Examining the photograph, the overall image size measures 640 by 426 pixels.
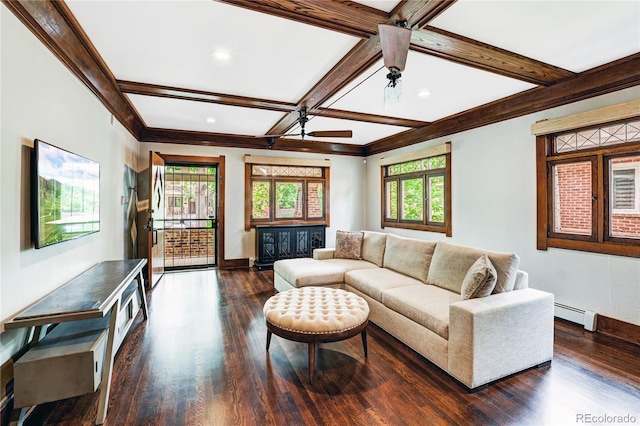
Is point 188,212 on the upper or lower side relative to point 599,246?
upper

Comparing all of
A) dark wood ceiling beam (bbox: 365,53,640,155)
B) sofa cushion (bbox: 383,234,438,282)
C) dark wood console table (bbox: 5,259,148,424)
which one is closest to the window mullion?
dark wood ceiling beam (bbox: 365,53,640,155)

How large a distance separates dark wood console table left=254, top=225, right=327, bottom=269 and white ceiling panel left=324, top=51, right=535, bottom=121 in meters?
2.88

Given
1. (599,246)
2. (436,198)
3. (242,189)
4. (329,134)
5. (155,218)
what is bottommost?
(599,246)

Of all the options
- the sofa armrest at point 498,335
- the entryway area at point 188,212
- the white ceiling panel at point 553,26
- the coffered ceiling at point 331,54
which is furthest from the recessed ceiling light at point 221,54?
the entryway area at point 188,212

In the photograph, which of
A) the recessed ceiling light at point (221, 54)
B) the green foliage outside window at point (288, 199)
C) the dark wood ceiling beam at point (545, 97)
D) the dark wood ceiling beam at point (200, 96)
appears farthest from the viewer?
the green foliage outside window at point (288, 199)

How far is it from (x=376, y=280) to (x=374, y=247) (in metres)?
1.00

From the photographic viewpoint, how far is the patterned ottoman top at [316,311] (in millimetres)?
2314

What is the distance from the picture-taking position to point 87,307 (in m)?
1.87

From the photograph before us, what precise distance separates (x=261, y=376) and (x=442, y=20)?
2.95m

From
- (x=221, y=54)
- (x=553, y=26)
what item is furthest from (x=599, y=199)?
(x=221, y=54)

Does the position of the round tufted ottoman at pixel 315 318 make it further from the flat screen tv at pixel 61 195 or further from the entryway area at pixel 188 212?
the entryway area at pixel 188 212

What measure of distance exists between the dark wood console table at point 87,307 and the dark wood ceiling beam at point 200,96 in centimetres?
204

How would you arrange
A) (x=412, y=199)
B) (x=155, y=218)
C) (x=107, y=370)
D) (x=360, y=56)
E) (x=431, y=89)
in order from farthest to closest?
(x=412, y=199) → (x=155, y=218) → (x=431, y=89) → (x=360, y=56) → (x=107, y=370)

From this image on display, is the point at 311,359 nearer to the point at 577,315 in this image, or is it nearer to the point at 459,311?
the point at 459,311
